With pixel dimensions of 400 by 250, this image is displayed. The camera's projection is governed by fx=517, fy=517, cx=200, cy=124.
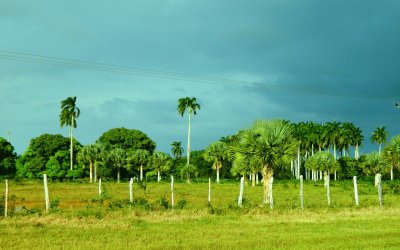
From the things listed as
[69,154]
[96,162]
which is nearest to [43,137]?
[69,154]

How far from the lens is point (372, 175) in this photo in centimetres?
10288

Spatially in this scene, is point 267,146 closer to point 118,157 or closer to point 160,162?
point 118,157

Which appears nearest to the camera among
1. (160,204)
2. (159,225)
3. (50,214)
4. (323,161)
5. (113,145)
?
(159,225)

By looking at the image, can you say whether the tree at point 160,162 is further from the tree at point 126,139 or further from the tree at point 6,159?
the tree at point 6,159

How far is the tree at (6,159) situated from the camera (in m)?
100

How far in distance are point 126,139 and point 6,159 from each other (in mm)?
28060

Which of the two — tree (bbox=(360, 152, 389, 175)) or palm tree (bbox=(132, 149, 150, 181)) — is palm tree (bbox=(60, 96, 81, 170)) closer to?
palm tree (bbox=(132, 149, 150, 181))

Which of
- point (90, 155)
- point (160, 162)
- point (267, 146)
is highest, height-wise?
point (90, 155)

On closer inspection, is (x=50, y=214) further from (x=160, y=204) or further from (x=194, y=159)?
(x=194, y=159)

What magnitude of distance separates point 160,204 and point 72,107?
83276 millimetres

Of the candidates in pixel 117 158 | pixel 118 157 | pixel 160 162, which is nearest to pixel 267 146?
pixel 118 157

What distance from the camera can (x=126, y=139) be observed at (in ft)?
392

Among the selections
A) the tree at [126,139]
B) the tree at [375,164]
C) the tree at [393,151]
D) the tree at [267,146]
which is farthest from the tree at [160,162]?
the tree at [267,146]

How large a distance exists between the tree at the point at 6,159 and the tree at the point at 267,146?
256ft
